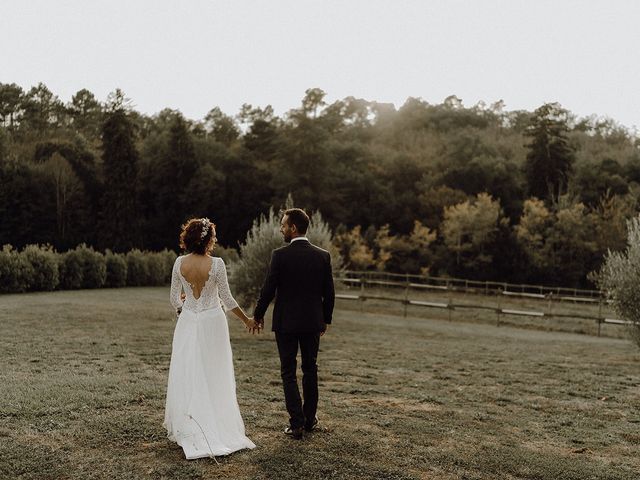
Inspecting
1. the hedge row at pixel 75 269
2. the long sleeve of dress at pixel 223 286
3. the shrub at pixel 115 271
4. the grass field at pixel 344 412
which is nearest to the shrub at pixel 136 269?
the hedge row at pixel 75 269

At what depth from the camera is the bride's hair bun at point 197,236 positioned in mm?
5633

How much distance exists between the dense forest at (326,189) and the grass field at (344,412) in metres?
32.8

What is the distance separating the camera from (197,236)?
Answer: 5633 millimetres

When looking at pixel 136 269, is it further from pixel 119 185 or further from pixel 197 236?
pixel 197 236

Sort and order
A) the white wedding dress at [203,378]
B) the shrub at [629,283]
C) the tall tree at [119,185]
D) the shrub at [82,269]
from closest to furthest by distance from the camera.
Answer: the white wedding dress at [203,378] → the shrub at [629,283] → the shrub at [82,269] → the tall tree at [119,185]

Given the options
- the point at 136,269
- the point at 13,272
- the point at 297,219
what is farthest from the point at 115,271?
the point at 297,219

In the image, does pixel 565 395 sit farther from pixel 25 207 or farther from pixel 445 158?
pixel 445 158

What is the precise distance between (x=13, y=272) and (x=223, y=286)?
853 inches

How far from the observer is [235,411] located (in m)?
5.61

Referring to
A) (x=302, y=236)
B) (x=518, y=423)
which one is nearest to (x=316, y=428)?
(x=302, y=236)

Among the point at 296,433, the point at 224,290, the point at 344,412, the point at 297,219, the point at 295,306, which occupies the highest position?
the point at 297,219

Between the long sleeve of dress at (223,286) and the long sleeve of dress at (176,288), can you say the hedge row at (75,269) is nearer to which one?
the long sleeve of dress at (176,288)

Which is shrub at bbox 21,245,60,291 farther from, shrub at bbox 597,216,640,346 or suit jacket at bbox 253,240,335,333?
suit jacket at bbox 253,240,335,333

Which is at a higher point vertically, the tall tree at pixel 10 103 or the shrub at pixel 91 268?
the tall tree at pixel 10 103
